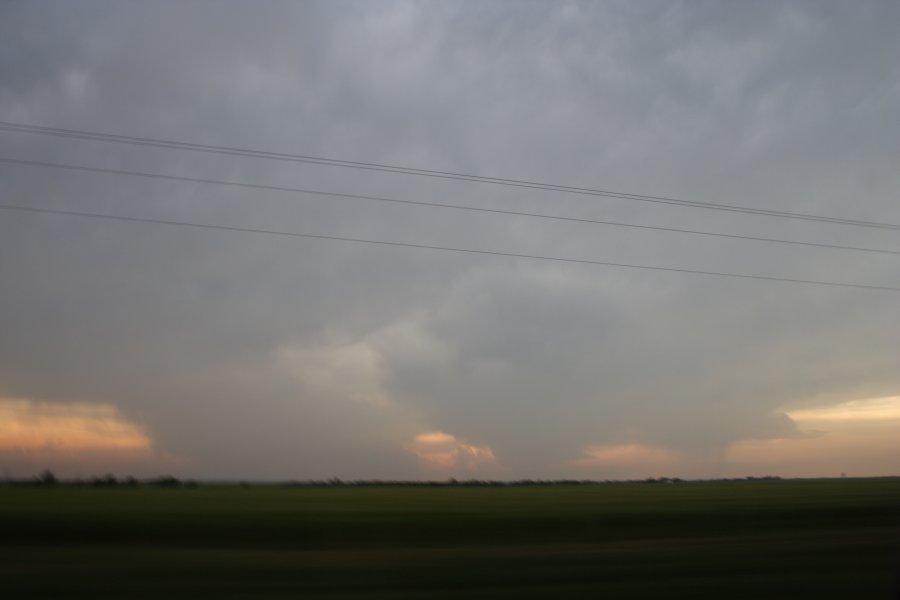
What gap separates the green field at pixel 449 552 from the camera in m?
10.7

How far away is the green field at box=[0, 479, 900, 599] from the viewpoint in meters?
10.7

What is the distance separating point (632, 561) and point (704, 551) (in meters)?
2.05

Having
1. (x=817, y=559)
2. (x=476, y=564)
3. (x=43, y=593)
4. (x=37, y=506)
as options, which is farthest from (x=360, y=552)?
(x=37, y=506)

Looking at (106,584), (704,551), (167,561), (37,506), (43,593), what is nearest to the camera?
(43,593)

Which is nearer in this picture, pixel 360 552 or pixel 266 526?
pixel 360 552

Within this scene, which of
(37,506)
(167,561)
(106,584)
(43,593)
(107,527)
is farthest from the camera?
(37,506)

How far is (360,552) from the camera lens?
14445 mm

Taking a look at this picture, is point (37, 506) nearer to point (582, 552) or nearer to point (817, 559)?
point (582, 552)

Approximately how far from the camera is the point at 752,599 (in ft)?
33.0

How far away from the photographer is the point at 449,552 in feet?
47.4

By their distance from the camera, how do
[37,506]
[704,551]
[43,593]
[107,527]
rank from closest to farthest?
1. [43,593]
2. [704,551]
3. [107,527]
4. [37,506]

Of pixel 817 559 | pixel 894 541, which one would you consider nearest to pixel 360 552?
pixel 817 559

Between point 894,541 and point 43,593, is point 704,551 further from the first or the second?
point 43,593

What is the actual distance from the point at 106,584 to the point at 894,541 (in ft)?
49.6
